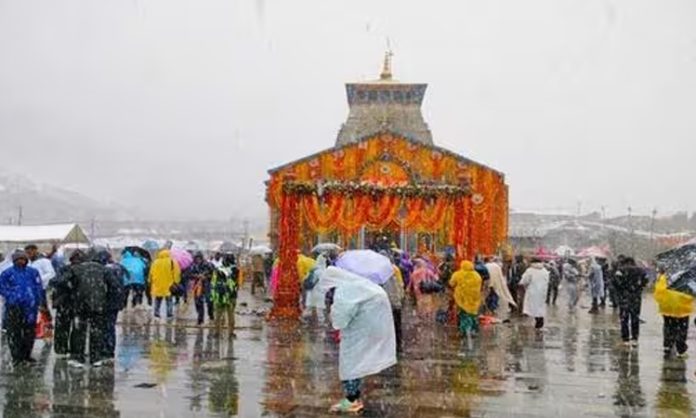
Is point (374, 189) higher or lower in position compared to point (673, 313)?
higher

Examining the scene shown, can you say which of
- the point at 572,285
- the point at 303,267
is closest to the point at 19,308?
the point at 303,267

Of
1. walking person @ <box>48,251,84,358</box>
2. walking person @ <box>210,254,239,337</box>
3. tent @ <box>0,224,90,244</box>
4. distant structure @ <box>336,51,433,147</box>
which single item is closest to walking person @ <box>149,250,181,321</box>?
walking person @ <box>210,254,239,337</box>

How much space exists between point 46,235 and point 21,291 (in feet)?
81.5

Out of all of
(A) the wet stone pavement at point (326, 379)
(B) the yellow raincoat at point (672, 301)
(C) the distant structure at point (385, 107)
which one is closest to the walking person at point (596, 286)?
(A) the wet stone pavement at point (326, 379)

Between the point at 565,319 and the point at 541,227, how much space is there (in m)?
59.5

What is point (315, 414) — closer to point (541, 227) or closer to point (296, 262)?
point (296, 262)

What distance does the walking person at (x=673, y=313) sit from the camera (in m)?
13.0

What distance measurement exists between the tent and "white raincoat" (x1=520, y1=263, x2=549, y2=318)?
2105cm

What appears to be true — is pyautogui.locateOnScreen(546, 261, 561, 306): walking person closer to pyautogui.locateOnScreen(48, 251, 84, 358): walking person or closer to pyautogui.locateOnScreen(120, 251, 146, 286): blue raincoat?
pyautogui.locateOnScreen(120, 251, 146, 286): blue raincoat

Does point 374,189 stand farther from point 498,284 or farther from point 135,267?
point 135,267

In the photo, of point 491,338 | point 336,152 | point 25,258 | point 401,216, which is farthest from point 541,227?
point 25,258

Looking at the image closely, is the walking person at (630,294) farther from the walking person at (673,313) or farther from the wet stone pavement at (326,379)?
the walking person at (673,313)

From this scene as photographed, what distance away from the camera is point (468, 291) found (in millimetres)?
15305

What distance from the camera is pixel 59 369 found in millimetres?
10766
